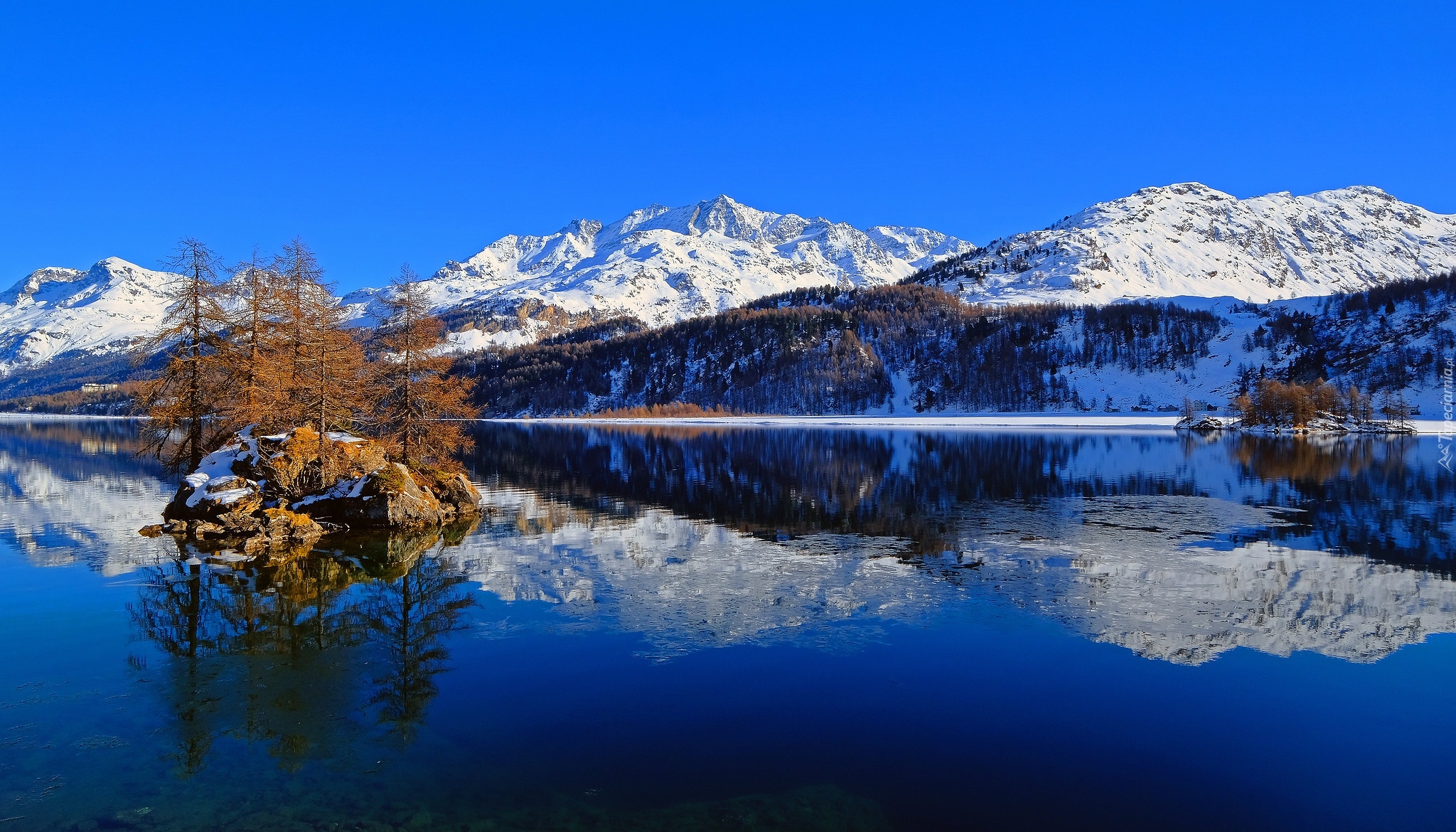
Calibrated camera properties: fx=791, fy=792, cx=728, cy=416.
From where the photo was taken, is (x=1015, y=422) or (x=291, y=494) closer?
(x=291, y=494)

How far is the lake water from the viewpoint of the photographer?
388 inches

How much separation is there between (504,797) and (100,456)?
8374 cm

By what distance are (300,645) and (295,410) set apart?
77.6 ft

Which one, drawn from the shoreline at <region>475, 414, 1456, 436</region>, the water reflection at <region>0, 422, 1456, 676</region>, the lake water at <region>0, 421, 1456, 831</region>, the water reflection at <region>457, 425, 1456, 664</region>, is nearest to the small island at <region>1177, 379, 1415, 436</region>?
the shoreline at <region>475, 414, 1456, 436</region>

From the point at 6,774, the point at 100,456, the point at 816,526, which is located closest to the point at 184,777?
the point at 6,774

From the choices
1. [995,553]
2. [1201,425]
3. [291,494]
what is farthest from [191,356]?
[1201,425]

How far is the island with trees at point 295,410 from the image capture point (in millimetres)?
30031

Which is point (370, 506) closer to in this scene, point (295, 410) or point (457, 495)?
point (457, 495)

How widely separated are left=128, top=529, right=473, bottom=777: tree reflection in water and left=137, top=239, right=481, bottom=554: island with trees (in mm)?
4671

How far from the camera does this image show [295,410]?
1430 inches

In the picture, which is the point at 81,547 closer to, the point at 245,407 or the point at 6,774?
the point at 245,407

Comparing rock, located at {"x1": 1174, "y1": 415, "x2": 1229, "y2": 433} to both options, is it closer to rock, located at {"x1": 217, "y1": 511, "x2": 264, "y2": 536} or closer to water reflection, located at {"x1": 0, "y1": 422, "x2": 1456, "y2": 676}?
water reflection, located at {"x1": 0, "y1": 422, "x2": 1456, "y2": 676}

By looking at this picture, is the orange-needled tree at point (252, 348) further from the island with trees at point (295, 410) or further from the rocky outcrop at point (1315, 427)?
the rocky outcrop at point (1315, 427)

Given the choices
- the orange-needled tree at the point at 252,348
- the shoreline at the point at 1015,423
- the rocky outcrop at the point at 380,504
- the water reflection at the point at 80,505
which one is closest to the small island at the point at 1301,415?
the shoreline at the point at 1015,423
